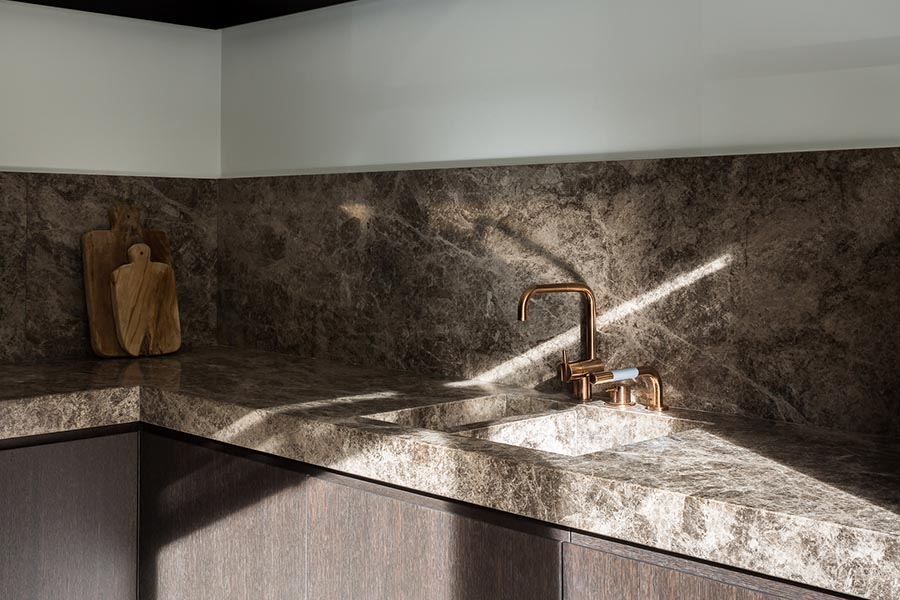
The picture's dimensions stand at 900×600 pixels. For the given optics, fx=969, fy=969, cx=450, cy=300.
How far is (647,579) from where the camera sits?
4.03 ft

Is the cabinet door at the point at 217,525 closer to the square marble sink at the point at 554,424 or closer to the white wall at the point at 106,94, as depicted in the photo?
the square marble sink at the point at 554,424

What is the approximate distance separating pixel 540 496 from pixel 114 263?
167 cm

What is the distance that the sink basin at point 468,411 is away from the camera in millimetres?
1838

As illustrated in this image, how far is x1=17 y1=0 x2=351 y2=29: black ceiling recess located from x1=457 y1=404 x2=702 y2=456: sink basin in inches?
46.5

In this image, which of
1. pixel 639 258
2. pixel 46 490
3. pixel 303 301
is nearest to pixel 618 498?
pixel 639 258

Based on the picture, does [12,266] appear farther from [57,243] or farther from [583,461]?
[583,461]

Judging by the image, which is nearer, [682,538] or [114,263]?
[682,538]

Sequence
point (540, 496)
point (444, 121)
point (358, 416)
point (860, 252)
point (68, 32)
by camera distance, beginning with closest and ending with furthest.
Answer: point (540, 496), point (860, 252), point (358, 416), point (444, 121), point (68, 32)

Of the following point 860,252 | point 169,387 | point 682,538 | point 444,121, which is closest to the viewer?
point 682,538

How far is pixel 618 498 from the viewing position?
1253 millimetres

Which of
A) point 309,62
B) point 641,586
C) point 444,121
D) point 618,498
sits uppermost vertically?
point 309,62

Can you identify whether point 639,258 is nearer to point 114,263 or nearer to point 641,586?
point 641,586

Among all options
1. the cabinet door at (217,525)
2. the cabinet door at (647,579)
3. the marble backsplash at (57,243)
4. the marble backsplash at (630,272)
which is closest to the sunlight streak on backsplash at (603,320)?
the marble backsplash at (630,272)

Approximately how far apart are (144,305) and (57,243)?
0.27 m
